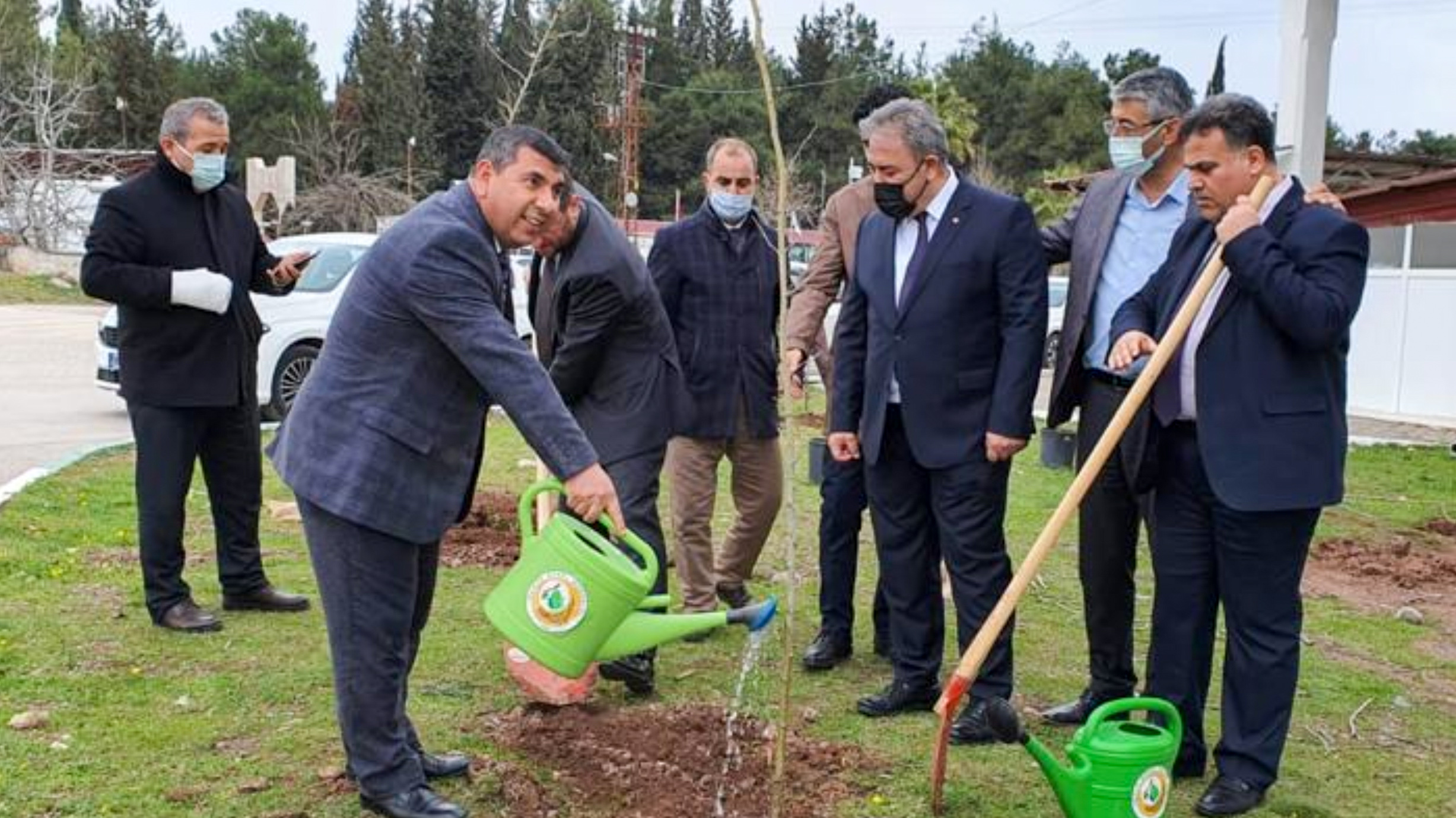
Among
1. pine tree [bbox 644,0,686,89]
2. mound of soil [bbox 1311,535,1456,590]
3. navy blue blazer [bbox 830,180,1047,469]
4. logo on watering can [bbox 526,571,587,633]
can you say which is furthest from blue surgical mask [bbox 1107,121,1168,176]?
pine tree [bbox 644,0,686,89]

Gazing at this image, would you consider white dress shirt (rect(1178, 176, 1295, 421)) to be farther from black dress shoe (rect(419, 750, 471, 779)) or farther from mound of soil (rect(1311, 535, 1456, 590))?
mound of soil (rect(1311, 535, 1456, 590))

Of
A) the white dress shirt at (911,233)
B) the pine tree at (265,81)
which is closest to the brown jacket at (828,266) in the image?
the white dress shirt at (911,233)

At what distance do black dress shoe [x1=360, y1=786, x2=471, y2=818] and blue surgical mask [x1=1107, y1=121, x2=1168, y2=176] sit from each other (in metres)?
2.69

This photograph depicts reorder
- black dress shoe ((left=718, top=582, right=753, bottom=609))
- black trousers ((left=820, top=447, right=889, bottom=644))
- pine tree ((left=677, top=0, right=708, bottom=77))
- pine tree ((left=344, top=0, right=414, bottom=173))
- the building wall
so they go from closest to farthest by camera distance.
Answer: black trousers ((left=820, top=447, right=889, bottom=644)), black dress shoe ((left=718, top=582, right=753, bottom=609)), the building wall, pine tree ((left=344, top=0, right=414, bottom=173)), pine tree ((left=677, top=0, right=708, bottom=77))

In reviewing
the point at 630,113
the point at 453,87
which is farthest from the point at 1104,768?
the point at 453,87

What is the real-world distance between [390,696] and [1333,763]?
278 cm

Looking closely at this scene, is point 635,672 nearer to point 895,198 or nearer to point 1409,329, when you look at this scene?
point 895,198

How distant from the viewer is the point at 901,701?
4.58 metres

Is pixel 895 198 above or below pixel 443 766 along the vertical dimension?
above

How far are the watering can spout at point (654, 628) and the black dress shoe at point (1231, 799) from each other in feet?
4.35

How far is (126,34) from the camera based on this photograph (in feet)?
201

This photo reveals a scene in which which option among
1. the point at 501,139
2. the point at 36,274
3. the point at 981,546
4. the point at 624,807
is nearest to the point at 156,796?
the point at 624,807

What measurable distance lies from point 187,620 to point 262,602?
38 cm

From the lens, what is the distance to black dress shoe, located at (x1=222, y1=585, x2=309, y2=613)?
224 inches
